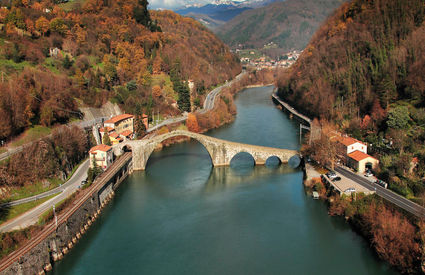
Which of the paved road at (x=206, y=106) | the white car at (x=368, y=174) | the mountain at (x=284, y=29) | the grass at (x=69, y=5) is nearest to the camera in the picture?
the white car at (x=368, y=174)

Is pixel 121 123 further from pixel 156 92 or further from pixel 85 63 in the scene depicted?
pixel 85 63

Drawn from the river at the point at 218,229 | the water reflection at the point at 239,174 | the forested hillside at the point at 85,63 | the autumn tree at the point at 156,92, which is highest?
the forested hillside at the point at 85,63

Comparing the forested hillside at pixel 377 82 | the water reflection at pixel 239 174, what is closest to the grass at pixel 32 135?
the water reflection at pixel 239 174

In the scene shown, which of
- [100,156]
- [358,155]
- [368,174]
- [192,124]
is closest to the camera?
[368,174]

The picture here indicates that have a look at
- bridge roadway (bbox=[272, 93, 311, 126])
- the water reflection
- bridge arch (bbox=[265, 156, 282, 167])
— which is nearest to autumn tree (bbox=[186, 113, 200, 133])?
bridge arch (bbox=[265, 156, 282, 167])

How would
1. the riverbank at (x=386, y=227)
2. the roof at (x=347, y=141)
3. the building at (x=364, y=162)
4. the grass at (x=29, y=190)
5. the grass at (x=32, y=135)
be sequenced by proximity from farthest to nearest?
1. the roof at (x=347, y=141)
2. the grass at (x=32, y=135)
3. the building at (x=364, y=162)
4. the grass at (x=29, y=190)
5. the riverbank at (x=386, y=227)

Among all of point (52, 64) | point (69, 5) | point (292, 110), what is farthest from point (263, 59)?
point (52, 64)

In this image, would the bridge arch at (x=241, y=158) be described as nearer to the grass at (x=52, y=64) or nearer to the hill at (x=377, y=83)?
the hill at (x=377, y=83)

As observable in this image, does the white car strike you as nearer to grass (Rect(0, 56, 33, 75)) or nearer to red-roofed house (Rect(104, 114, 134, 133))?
red-roofed house (Rect(104, 114, 134, 133))
